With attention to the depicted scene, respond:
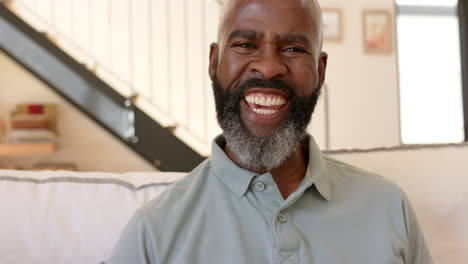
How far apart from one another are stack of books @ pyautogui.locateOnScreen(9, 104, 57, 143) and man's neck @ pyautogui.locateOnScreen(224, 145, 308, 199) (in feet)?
8.67

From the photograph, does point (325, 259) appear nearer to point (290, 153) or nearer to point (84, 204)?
point (290, 153)

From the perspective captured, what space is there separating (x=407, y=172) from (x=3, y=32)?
9.41 ft

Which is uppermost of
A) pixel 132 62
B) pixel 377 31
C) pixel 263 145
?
pixel 377 31

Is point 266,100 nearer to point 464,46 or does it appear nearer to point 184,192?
point 184,192

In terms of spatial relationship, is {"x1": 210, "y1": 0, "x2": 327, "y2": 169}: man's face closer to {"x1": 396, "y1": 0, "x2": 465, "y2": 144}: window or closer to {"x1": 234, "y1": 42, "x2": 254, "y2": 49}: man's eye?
{"x1": 234, "y1": 42, "x2": 254, "y2": 49}: man's eye

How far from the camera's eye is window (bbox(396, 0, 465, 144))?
4578 mm

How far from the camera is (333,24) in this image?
4445 millimetres

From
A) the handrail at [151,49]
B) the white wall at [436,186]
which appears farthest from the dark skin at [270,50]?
the handrail at [151,49]

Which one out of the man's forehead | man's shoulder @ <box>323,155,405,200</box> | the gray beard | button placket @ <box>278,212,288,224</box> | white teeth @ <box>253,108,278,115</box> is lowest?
button placket @ <box>278,212,288,224</box>

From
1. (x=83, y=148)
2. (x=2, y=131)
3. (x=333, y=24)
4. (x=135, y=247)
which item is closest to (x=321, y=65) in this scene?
(x=135, y=247)

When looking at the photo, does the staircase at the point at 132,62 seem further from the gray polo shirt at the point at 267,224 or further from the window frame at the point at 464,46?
the gray polo shirt at the point at 267,224

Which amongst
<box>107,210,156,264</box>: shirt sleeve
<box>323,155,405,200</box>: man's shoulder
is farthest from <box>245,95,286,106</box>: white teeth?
<box>107,210,156,264</box>: shirt sleeve

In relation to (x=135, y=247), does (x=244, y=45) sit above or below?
above

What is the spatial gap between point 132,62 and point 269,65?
2.81m
